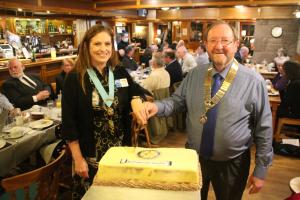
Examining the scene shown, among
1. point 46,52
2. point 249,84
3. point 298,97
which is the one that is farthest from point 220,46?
point 46,52

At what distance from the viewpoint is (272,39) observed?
737 cm

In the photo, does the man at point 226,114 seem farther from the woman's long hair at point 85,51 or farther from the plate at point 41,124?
the plate at point 41,124

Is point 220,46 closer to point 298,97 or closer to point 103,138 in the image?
point 103,138

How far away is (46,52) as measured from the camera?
25.2ft

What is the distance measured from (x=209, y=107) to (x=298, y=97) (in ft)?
9.33

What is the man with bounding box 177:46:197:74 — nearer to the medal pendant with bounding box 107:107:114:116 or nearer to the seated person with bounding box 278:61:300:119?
the seated person with bounding box 278:61:300:119

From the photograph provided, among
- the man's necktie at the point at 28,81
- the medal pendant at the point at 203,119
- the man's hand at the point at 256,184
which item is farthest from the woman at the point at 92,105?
the man's necktie at the point at 28,81

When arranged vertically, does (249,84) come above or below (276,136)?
above

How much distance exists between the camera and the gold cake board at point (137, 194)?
85 centimetres

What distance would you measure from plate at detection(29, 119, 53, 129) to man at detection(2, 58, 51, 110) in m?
0.95

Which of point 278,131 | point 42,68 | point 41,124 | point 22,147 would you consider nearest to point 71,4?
point 42,68

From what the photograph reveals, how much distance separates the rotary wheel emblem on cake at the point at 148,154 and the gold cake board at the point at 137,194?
112mm

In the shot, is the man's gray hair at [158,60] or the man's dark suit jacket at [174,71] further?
the man's dark suit jacket at [174,71]

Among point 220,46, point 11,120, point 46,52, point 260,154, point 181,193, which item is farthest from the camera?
point 46,52
